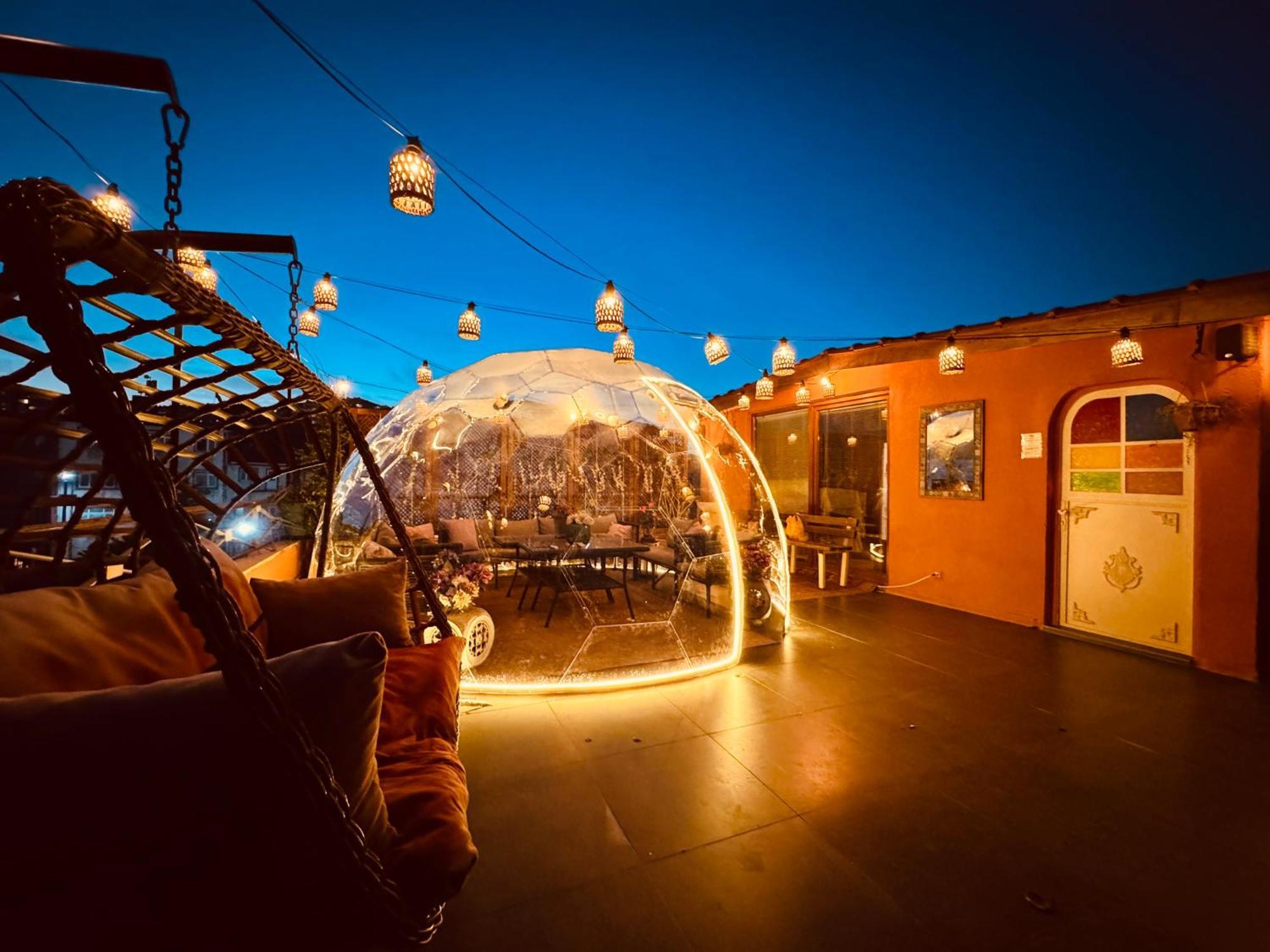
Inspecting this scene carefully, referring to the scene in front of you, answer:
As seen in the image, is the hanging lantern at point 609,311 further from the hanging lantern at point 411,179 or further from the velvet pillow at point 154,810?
the velvet pillow at point 154,810

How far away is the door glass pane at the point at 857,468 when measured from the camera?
6.94 m

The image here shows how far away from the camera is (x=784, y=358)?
6379mm

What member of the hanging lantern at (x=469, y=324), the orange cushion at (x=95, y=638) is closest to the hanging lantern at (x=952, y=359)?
the hanging lantern at (x=469, y=324)

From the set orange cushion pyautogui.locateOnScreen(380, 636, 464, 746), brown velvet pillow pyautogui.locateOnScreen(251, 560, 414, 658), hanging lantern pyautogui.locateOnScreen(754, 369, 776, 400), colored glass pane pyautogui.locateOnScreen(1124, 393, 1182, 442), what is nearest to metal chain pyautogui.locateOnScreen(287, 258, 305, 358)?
brown velvet pillow pyautogui.locateOnScreen(251, 560, 414, 658)

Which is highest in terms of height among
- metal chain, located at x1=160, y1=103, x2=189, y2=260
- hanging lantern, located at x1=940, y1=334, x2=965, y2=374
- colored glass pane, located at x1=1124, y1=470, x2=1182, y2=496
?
hanging lantern, located at x1=940, y1=334, x2=965, y2=374

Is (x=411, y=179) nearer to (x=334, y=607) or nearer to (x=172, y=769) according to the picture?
(x=334, y=607)

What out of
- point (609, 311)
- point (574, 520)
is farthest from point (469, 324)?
point (574, 520)

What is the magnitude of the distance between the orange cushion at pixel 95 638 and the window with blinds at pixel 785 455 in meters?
7.68

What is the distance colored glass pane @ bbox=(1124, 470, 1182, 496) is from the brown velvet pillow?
6091mm

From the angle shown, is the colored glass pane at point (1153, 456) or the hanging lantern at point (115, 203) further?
the colored glass pane at point (1153, 456)

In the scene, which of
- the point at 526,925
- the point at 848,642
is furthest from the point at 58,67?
the point at 848,642

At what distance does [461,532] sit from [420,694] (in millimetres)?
4079

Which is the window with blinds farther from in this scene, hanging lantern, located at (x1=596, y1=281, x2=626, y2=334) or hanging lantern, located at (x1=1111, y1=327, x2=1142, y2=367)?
hanging lantern, located at (x1=596, y1=281, x2=626, y2=334)

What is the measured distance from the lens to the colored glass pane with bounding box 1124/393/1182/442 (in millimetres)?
4367
